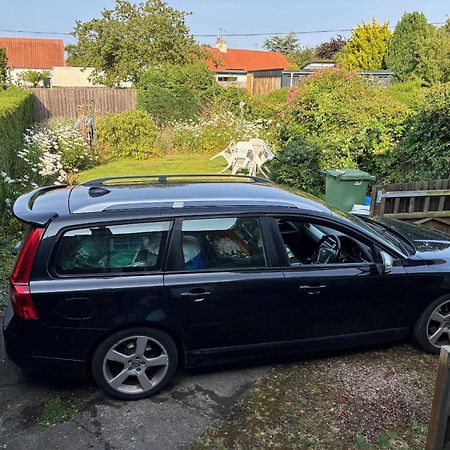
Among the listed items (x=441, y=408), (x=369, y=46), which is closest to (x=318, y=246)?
(x=441, y=408)

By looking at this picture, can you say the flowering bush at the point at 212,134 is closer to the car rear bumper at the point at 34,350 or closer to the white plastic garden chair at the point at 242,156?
the white plastic garden chair at the point at 242,156

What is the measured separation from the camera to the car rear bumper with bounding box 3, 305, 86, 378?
10.2ft

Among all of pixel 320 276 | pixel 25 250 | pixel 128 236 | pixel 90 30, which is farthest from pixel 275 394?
pixel 90 30

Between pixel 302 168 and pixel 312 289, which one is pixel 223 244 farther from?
pixel 302 168

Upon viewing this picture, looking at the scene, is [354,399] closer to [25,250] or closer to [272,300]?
[272,300]

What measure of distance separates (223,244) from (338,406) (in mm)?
1463

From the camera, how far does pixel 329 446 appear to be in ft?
9.61

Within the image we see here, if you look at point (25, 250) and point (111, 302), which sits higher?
point (25, 250)

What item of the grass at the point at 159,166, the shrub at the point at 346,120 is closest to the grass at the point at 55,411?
the shrub at the point at 346,120

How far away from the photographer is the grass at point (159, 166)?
1232 centimetres

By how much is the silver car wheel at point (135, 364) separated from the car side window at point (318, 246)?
1.23 metres

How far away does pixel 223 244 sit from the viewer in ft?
11.2

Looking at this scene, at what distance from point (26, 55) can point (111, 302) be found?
201ft

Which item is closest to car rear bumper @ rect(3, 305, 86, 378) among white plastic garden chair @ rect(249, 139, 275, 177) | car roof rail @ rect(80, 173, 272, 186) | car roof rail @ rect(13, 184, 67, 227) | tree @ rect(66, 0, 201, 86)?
car roof rail @ rect(13, 184, 67, 227)
